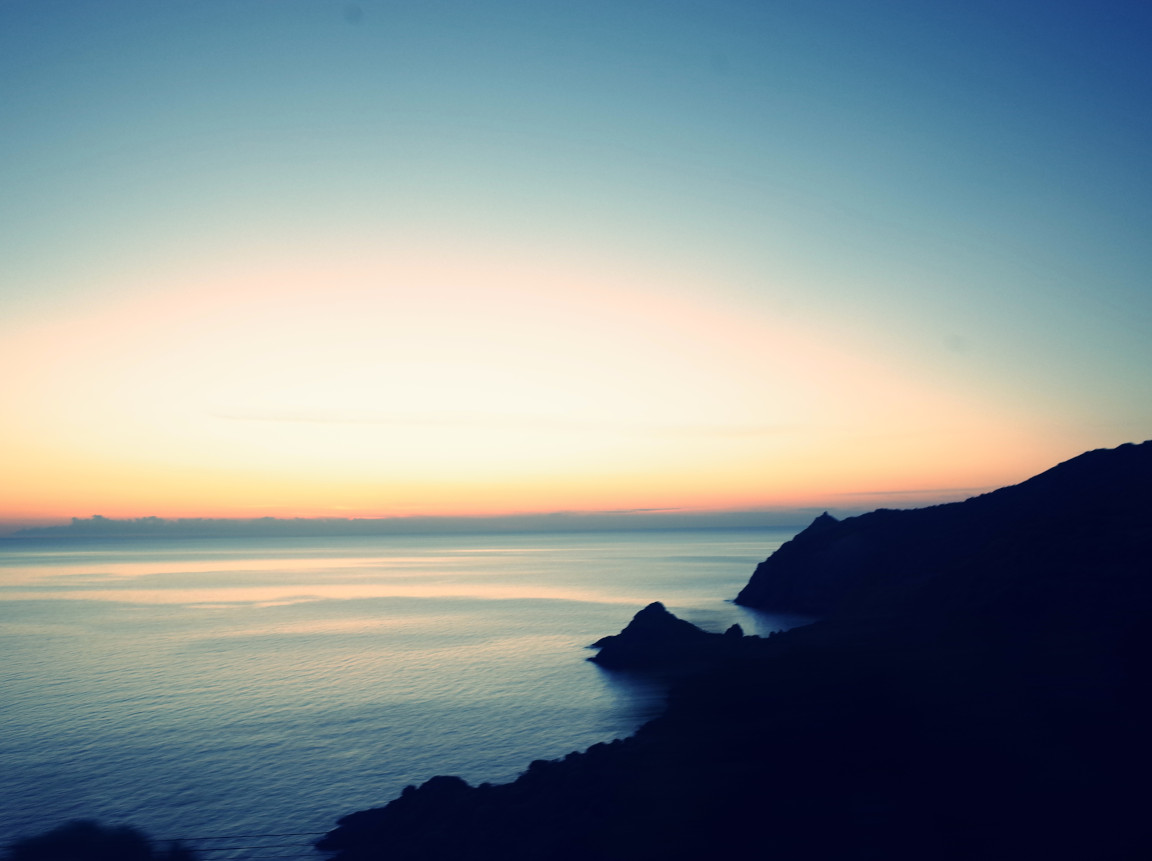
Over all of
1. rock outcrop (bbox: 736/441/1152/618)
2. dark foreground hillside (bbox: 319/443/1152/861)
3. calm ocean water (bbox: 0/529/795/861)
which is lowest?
calm ocean water (bbox: 0/529/795/861)

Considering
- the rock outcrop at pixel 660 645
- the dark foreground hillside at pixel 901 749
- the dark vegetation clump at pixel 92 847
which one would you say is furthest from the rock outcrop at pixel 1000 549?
the dark vegetation clump at pixel 92 847

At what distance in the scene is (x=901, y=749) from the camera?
2652 cm

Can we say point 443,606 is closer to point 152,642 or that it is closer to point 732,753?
point 152,642

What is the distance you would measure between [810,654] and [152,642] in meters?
82.8

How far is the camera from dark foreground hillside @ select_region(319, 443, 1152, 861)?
21.7 metres

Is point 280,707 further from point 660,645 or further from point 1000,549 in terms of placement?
point 1000,549

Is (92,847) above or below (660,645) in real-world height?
below

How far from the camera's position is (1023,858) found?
1948cm

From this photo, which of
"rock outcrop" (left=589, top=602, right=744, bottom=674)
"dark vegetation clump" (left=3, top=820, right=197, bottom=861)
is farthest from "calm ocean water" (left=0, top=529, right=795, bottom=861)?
"rock outcrop" (left=589, top=602, right=744, bottom=674)

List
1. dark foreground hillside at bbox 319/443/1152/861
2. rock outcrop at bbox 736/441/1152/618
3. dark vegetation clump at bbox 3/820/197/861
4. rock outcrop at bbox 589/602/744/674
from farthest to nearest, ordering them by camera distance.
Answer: rock outcrop at bbox 589/602/744/674 → rock outcrop at bbox 736/441/1152/618 → dark vegetation clump at bbox 3/820/197/861 → dark foreground hillside at bbox 319/443/1152/861

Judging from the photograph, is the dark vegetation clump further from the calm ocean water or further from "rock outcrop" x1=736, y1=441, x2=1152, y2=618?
"rock outcrop" x1=736, y1=441, x2=1152, y2=618

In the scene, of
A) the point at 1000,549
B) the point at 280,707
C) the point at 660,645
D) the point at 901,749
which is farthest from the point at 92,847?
the point at 1000,549

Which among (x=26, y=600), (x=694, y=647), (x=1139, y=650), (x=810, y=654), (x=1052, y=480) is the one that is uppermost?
Answer: (x=1052, y=480)

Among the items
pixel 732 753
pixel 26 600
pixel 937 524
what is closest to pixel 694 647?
pixel 732 753
